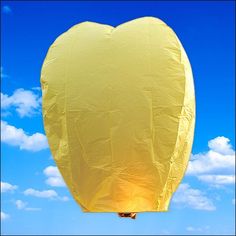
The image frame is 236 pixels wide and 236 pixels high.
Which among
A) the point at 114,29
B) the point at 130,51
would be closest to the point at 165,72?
the point at 130,51

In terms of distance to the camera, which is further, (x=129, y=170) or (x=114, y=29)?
(x=114, y=29)

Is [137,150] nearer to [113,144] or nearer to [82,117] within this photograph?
[113,144]

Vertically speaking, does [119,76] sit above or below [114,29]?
below

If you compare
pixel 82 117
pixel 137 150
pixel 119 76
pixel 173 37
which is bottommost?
pixel 137 150

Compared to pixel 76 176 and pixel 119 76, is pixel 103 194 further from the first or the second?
pixel 119 76

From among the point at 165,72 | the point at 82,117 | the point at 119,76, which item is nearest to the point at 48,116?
the point at 82,117

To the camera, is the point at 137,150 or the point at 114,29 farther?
the point at 114,29
